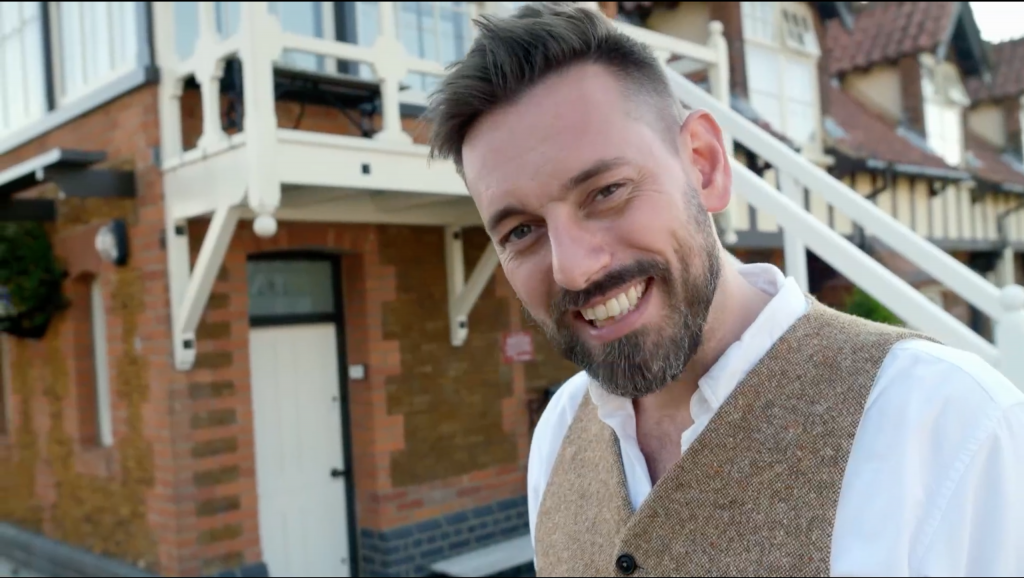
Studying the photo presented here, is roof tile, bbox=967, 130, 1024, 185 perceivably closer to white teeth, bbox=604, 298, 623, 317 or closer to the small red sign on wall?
the small red sign on wall

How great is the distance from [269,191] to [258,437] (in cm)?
204

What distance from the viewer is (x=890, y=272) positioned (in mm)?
2873

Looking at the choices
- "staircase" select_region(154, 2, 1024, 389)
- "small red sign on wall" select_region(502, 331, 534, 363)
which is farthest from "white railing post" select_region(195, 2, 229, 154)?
"small red sign on wall" select_region(502, 331, 534, 363)

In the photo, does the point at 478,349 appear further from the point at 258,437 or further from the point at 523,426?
the point at 258,437

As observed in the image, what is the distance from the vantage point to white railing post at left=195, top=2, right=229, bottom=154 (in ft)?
13.5

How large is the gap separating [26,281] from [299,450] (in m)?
2.19

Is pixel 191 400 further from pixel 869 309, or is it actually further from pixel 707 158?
pixel 869 309

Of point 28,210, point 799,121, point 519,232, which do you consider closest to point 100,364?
point 28,210

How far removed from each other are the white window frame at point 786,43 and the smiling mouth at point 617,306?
7.76 meters

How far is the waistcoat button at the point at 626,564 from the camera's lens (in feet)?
3.68

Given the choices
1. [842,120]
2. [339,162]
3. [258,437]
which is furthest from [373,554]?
[842,120]

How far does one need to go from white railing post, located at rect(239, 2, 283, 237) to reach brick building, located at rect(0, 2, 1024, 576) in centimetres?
1

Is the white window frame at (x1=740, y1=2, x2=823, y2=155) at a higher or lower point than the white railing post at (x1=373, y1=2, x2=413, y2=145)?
higher

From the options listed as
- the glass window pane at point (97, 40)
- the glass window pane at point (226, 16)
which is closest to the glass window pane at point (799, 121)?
the glass window pane at point (226, 16)
